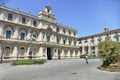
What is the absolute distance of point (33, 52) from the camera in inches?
1542

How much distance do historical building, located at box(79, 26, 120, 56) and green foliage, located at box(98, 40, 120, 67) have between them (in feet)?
117

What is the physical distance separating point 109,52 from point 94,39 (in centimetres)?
4404

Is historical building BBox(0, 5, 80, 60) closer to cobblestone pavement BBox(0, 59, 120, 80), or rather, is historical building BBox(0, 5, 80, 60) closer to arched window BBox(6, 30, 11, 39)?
arched window BBox(6, 30, 11, 39)

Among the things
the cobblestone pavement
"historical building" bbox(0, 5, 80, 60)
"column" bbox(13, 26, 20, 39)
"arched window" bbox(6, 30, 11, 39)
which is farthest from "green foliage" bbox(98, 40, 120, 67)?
"arched window" bbox(6, 30, 11, 39)

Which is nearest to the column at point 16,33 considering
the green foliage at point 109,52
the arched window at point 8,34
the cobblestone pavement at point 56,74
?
the arched window at point 8,34

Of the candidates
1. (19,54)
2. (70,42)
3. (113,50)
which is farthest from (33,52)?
(113,50)

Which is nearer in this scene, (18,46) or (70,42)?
(18,46)

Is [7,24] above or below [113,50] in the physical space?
above

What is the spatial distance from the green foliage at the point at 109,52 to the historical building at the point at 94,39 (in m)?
35.8

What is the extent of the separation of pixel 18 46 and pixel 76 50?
29.1 metres

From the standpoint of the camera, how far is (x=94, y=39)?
202 feet

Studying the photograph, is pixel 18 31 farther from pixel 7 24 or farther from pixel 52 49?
pixel 52 49

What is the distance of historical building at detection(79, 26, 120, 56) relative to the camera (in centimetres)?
5441

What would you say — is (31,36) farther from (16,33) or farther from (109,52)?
(109,52)
